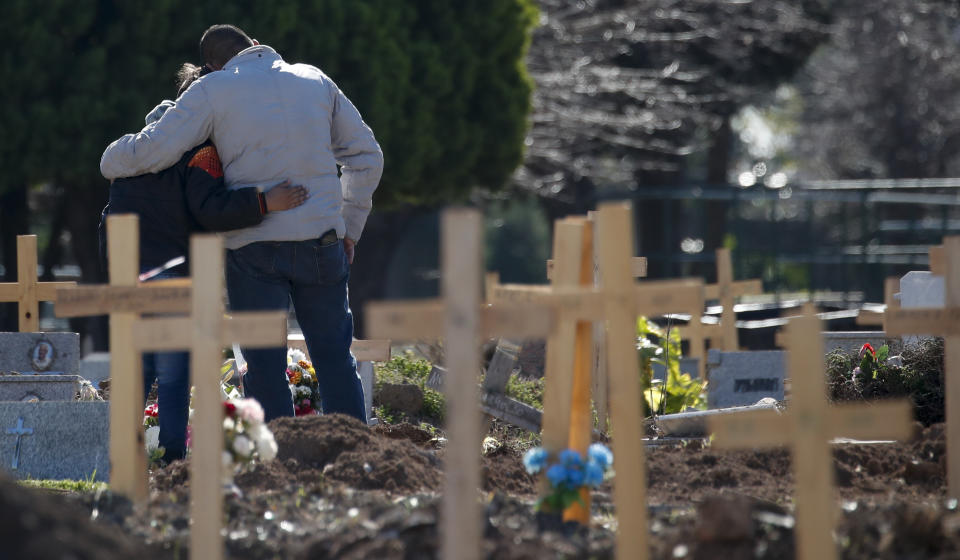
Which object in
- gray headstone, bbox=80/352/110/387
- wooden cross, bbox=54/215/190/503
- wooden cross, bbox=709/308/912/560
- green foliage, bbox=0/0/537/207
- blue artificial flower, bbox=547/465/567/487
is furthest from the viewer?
green foliage, bbox=0/0/537/207

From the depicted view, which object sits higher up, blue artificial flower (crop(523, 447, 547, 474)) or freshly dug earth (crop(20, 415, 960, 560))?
blue artificial flower (crop(523, 447, 547, 474))

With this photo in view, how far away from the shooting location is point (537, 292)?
3.68m

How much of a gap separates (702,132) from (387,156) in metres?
9.09

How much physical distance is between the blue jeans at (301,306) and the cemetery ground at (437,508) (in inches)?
16.5


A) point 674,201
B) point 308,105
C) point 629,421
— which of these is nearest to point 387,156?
point 674,201

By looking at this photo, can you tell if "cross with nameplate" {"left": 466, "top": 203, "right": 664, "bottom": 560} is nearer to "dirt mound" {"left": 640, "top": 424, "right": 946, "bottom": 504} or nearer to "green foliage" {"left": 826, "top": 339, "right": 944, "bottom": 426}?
"dirt mound" {"left": 640, "top": 424, "right": 946, "bottom": 504}

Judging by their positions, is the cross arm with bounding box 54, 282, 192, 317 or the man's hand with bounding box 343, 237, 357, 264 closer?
the cross arm with bounding box 54, 282, 192, 317

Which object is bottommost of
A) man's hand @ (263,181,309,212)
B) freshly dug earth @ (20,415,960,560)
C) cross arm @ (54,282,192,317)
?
freshly dug earth @ (20,415,960,560)

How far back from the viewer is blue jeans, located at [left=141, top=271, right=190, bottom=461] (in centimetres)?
498

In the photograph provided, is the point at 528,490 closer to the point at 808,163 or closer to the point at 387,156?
the point at 387,156

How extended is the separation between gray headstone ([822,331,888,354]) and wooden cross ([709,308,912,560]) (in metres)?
4.34

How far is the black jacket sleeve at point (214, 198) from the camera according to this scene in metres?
5.02

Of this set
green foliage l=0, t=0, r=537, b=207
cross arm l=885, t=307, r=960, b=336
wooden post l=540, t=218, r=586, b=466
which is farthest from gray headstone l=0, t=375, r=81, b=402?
green foliage l=0, t=0, r=537, b=207

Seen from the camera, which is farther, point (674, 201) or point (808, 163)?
point (808, 163)
